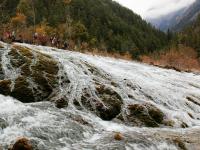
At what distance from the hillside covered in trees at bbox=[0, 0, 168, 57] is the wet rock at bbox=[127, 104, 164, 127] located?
8946 cm

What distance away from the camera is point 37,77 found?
19516mm

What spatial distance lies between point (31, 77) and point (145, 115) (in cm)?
602

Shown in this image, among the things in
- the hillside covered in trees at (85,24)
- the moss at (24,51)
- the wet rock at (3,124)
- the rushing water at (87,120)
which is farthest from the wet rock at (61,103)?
the hillside covered in trees at (85,24)

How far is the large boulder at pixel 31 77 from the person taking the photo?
18.2m

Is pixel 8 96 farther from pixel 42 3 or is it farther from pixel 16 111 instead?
pixel 42 3

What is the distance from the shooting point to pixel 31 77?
63.6ft

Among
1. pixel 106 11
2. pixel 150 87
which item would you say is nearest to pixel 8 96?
pixel 150 87

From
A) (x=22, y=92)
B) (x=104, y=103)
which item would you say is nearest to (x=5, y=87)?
(x=22, y=92)

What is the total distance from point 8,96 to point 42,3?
134270 mm

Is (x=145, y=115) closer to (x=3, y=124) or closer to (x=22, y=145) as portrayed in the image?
(x=3, y=124)

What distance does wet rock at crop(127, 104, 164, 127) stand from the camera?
1858cm

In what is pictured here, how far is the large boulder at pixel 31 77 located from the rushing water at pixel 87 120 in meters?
0.40

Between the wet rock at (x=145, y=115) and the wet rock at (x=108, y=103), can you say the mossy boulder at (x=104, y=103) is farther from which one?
the wet rock at (x=145, y=115)

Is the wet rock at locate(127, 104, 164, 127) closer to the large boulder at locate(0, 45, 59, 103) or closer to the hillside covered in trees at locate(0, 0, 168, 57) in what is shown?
the large boulder at locate(0, 45, 59, 103)
